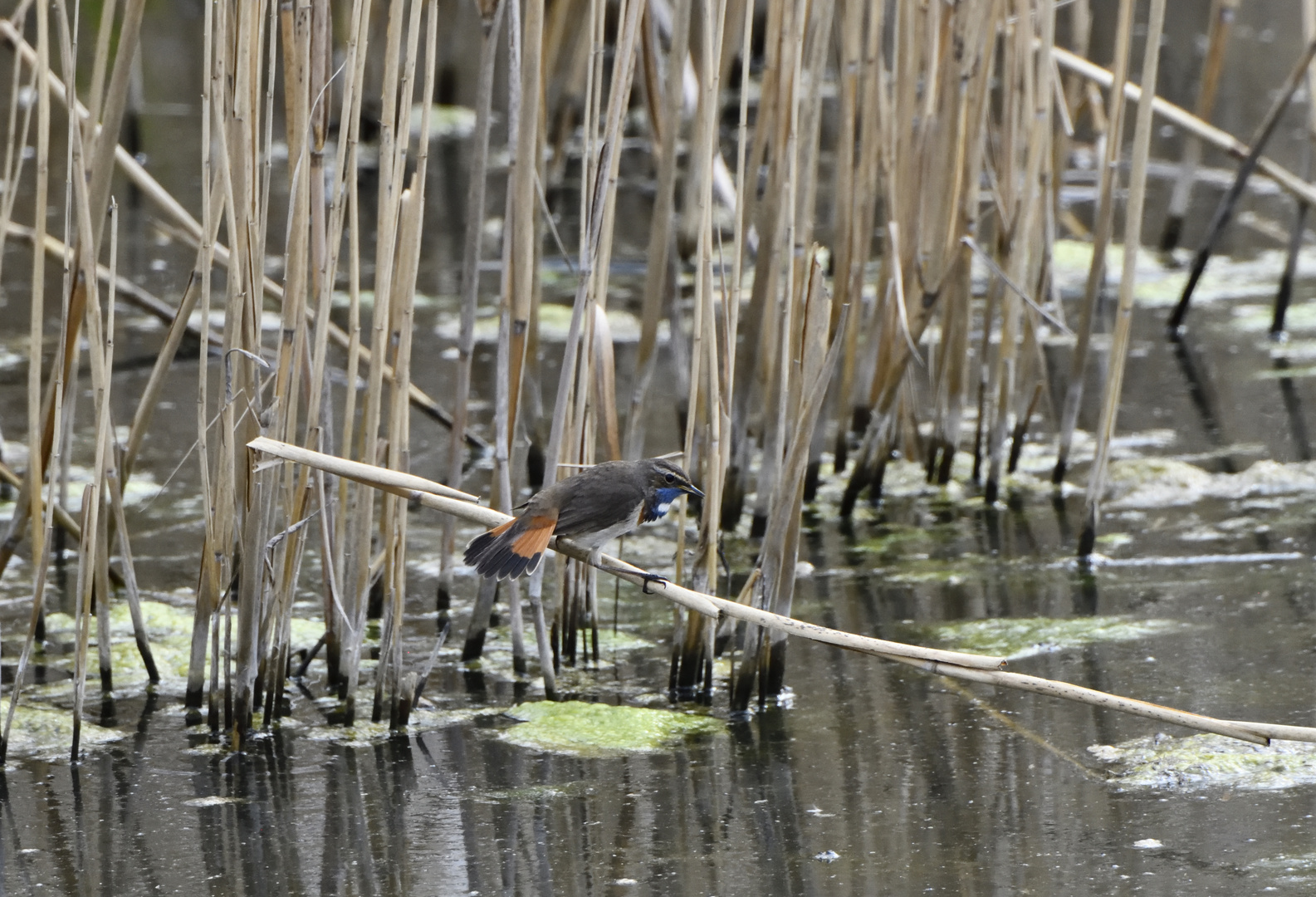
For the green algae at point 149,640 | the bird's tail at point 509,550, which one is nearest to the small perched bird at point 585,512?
the bird's tail at point 509,550

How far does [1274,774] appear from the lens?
2947 mm

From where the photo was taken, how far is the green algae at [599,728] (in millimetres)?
3199

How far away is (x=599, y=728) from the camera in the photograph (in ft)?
10.7

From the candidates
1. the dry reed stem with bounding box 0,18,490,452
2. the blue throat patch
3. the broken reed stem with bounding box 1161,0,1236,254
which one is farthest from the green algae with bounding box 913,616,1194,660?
the broken reed stem with bounding box 1161,0,1236,254

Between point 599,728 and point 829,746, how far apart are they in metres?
0.48

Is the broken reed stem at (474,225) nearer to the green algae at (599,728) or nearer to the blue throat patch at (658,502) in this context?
the green algae at (599,728)

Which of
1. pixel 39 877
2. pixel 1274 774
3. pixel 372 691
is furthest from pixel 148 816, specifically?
pixel 1274 774

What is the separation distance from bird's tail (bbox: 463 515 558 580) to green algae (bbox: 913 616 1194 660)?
4.23ft

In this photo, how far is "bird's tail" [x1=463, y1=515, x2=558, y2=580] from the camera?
9.04ft

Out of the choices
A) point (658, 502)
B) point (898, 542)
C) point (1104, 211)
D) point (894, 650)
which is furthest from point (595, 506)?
point (1104, 211)

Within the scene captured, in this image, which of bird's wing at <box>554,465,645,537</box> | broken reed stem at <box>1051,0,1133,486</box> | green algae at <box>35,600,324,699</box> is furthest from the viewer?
broken reed stem at <box>1051,0,1133,486</box>

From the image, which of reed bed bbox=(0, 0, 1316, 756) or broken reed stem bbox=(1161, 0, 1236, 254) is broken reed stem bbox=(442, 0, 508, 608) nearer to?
reed bed bbox=(0, 0, 1316, 756)

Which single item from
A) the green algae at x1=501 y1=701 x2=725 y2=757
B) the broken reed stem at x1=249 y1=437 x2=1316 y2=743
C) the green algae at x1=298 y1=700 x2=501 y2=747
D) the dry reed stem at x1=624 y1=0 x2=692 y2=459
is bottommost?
the green algae at x1=298 y1=700 x2=501 y2=747

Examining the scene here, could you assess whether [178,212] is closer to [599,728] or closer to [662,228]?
[662,228]
